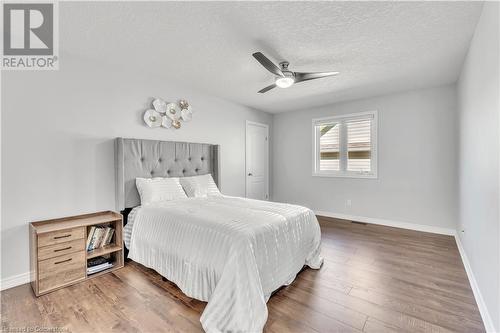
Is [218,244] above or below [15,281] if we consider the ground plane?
above

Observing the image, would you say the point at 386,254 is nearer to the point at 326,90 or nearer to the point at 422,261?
the point at 422,261

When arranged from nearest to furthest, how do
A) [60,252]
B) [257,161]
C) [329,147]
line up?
1. [60,252]
2. [329,147]
3. [257,161]

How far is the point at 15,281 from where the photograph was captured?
2.12 meters

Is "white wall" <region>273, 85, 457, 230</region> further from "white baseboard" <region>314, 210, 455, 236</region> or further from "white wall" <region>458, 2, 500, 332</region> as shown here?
"white wall" <region>458, 2, 500, 332</region>

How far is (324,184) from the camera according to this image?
4.78 metres

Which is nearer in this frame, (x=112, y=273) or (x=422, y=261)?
(x=112, y=273)

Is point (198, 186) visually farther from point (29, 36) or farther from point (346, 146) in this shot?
point (346, 146)

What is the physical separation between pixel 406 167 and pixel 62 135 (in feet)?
16.2

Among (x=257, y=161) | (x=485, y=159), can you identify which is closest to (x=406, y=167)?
(x=485, y=159)

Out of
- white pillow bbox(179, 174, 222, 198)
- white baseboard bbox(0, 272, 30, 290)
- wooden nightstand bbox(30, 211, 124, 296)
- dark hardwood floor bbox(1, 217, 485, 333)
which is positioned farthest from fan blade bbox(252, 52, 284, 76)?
white baseboard bbox(0, 272, 30, 290)

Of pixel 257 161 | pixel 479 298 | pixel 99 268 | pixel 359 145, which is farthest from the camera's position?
pixel 257 161

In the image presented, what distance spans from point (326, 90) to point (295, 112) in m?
1.47

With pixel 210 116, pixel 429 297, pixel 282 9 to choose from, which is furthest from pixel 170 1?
pixel 429 297

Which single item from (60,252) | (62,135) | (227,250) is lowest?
(60,252)
